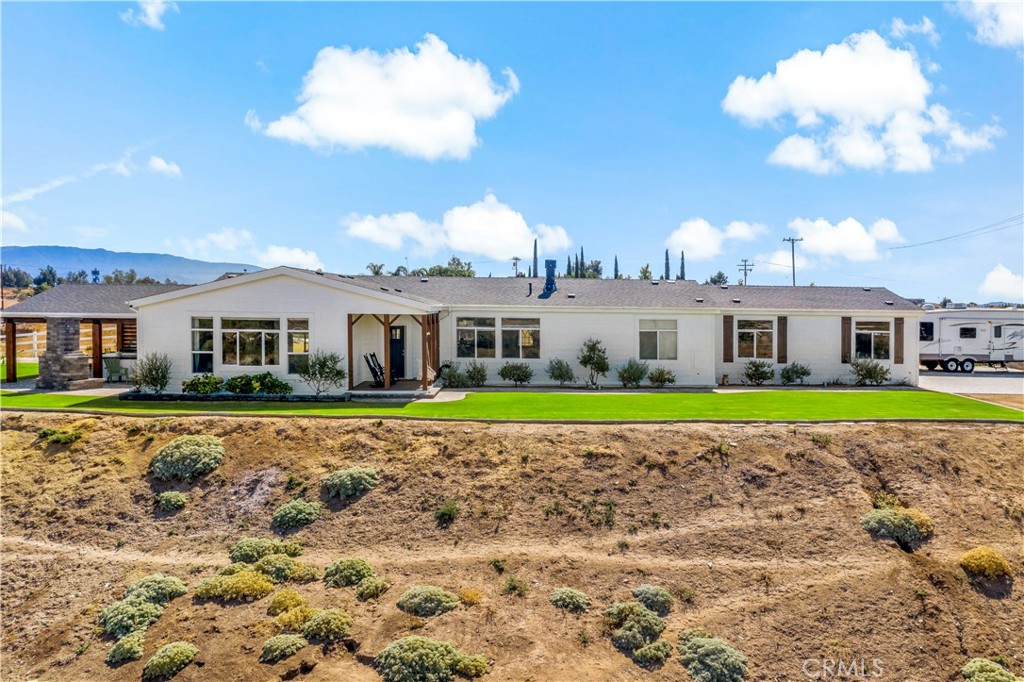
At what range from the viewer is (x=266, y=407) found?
15.8 metres

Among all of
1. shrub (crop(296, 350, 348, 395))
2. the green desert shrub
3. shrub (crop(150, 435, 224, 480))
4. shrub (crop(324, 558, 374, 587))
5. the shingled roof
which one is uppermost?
the shingled roof

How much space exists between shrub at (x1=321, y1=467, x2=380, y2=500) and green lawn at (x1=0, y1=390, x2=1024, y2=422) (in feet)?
8.38

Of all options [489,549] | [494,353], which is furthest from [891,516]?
[494,353]

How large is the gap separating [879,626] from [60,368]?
2354 centimetres

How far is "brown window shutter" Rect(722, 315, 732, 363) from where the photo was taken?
22141mm

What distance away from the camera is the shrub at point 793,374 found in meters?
21.8

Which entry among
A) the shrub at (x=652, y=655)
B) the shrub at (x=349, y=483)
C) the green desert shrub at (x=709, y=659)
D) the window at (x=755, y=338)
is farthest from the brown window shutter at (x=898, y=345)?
the shrub at (x=349, y=483)

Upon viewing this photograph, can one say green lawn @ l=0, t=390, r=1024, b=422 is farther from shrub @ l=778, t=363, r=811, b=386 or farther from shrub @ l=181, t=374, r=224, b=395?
shrub @ l=778, t=363, r=811, b=386

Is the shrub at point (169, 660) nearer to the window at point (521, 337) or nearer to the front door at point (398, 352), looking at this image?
the front door at point (398, 352)

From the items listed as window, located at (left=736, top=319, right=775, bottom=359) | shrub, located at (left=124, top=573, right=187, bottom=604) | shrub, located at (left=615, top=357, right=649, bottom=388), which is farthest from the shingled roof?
window, located at (left=736, top=319, right=775, bottom=359)

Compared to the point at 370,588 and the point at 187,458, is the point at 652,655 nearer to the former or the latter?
the point at 370,588

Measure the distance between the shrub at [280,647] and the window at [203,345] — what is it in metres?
11.9

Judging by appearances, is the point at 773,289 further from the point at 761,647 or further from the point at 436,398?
the point at 761,647

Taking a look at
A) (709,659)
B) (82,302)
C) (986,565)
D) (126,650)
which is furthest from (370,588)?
(82,302)
